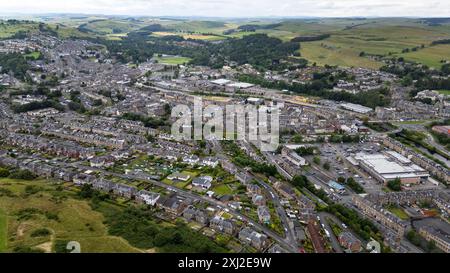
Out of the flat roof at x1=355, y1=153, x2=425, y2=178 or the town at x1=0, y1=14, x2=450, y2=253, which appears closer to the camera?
the town at x1=0, y1=14, x2=450, y2=253

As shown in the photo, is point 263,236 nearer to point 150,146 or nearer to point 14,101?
point 150,146

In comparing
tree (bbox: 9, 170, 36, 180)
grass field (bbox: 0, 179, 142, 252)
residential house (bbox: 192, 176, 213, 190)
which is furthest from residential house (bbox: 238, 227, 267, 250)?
tree (bbox: 9, 170, 36, 180)

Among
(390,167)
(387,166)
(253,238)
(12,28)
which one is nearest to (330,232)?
(253,238)

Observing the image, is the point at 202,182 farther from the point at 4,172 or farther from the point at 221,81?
the point at 221,81

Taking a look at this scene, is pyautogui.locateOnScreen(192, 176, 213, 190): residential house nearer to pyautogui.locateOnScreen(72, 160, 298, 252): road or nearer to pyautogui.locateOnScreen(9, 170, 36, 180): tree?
pyautogui.locateOnScreen(72, 160, 298, 252): road

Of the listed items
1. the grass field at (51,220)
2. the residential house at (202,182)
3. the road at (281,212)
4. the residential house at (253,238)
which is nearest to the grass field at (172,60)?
the road at (281,212)

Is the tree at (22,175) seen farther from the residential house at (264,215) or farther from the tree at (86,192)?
the residential house at (264,215)

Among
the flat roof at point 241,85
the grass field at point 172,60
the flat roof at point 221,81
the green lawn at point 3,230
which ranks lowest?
the green lawn at point 3,230
